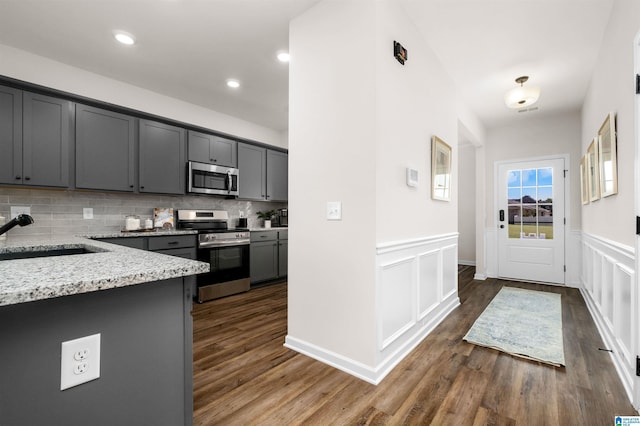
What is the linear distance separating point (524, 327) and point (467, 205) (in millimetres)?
3845

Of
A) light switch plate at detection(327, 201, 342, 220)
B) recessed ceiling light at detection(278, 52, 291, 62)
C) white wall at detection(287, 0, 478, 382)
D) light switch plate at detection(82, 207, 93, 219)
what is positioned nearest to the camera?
white wall at detection(287, 0, 478, 382)

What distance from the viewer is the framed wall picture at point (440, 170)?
2.93m

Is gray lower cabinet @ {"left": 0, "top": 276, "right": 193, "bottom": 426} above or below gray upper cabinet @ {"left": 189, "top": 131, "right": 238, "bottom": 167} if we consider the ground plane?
below

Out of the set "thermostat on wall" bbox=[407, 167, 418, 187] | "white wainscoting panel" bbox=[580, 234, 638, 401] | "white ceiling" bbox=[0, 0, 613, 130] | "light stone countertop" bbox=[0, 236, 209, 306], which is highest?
"white ceiling" bbox=[0, 0, 613, 130]

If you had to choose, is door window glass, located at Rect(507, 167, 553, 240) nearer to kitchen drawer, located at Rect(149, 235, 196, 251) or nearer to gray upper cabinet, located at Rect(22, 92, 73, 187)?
kitchen drawer, located at Rect(149, 235, 196, 251)

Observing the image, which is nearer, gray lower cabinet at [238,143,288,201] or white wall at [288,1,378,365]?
white wall at [288,1,378,365]

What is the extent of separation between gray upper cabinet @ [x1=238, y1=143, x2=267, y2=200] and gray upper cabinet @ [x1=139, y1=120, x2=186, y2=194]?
0.92 meters

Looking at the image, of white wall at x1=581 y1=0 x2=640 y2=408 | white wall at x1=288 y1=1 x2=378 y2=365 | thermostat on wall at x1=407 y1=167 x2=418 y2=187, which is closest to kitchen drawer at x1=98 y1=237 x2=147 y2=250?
white wall at x1=288 y1=1 x2=378 y2=365

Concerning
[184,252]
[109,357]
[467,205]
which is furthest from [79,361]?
[467,205]

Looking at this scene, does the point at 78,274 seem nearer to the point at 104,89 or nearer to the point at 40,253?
the point at 40,253

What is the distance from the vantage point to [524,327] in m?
2.87

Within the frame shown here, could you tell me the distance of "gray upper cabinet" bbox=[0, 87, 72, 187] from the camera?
2.71 m

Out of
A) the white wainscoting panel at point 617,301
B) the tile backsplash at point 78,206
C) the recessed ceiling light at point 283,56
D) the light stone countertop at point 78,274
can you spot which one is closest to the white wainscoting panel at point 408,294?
the white wainscoting panel at point 617,301

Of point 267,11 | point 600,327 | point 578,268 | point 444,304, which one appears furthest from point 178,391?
point 578,268
